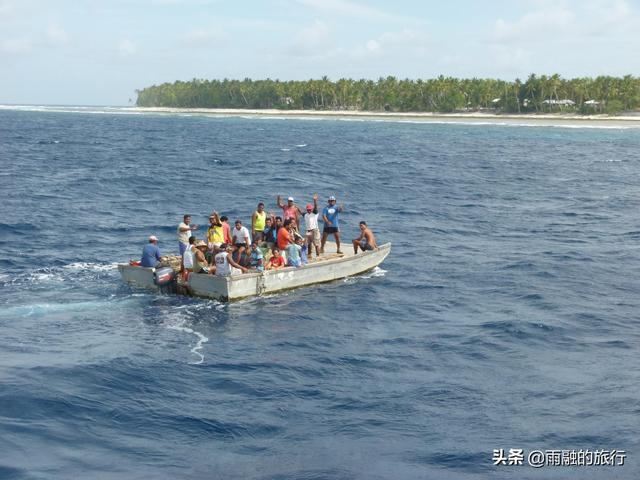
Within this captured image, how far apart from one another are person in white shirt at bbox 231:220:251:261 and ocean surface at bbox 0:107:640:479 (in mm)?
1408

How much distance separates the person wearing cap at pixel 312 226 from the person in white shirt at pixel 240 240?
7.39ft

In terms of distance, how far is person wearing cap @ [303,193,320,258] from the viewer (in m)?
22.1

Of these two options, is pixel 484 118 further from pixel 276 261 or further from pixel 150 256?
pixel 150 256

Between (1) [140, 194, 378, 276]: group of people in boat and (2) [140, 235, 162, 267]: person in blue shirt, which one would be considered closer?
(1) [140, 194, 378, 276]: group of people in boat

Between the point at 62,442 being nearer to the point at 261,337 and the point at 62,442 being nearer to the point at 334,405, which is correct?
the point at 334,405

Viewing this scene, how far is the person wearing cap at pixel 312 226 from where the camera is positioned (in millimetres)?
22062

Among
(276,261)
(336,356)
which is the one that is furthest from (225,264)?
(336,356)

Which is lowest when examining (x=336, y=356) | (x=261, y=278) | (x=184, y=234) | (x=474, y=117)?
(x=336, y=356)

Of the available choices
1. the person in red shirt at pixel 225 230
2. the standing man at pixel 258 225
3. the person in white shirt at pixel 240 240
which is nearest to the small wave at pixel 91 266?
the person in red shirt at pixel 225 230

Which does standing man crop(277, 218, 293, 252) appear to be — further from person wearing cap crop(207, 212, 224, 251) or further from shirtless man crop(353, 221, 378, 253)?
shirtless man crop(353, 221, 378, 253)

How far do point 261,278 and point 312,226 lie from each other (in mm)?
3016

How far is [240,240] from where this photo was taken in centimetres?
2034

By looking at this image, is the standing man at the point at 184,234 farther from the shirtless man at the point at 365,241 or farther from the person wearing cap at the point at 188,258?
the shirtless man at the point at 365,241

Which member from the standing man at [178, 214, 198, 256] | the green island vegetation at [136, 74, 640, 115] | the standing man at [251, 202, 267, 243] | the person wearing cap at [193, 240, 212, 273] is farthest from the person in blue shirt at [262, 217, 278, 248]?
the green island vegetation at [136, 74, 640, 115]
